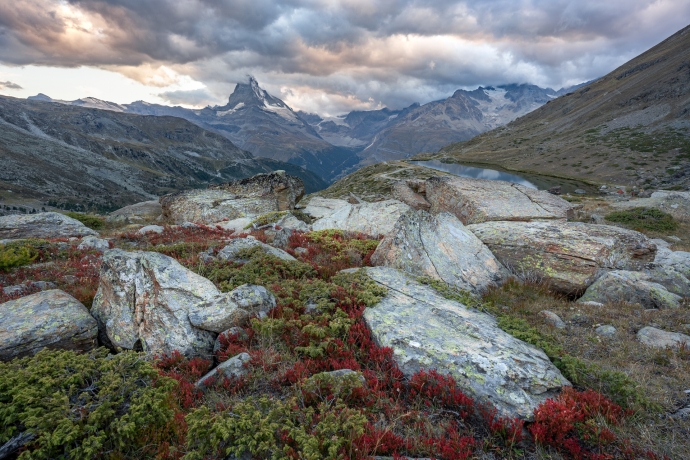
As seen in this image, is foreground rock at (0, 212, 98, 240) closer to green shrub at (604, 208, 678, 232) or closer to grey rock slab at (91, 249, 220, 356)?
Answer: grey rock slab at (91, 249, 220, 356)

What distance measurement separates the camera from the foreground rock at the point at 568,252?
43.6 ft

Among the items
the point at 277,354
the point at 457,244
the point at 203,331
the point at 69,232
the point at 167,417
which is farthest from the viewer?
the point at 69,232

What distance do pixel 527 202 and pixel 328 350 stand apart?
19.1 meters

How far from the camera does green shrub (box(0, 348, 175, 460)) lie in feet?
14.6

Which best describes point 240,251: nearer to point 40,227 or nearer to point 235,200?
point 40,227

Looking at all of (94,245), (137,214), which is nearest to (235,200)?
(137,214)

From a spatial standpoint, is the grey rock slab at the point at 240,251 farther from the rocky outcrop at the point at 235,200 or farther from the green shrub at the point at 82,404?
the rocky outcrop at the point at 235,200

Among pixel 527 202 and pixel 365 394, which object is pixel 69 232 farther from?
pixel 527 202

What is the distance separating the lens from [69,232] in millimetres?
20938

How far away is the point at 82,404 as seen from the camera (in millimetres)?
5156

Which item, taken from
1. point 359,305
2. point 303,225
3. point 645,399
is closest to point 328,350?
→ point 359,305

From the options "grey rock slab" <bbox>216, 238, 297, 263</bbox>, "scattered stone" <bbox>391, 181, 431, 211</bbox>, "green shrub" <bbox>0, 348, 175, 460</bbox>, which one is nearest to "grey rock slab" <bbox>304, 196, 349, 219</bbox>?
"scattered stone" <bbox>391, 181, 431, 211</bbox>

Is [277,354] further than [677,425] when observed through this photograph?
Yes

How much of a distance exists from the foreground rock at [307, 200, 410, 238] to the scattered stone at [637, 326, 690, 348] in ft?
38.1
